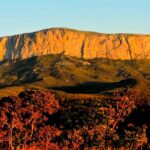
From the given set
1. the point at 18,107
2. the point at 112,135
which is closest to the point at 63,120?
the point at 18,107

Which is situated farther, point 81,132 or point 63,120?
point 63,120

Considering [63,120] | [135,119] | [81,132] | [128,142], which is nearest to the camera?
[128,142]

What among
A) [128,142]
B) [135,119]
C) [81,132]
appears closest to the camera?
[128,142]

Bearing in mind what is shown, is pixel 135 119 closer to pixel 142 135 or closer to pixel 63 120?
pixel 63 120

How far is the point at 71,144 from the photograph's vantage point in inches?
4195

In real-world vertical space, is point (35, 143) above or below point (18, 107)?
below

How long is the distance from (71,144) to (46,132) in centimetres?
582

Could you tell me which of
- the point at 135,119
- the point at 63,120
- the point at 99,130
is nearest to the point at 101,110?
the point at 99,130

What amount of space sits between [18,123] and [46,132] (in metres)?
6.96

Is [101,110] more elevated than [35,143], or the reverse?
[101,110]

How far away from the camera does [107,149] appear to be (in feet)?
331

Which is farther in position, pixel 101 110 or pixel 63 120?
pixel 63 120

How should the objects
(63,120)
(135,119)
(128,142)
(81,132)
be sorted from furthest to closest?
(135,119)
(63,120)
(81,132)
(128,142)

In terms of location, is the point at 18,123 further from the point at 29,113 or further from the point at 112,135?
the point at 112,135
